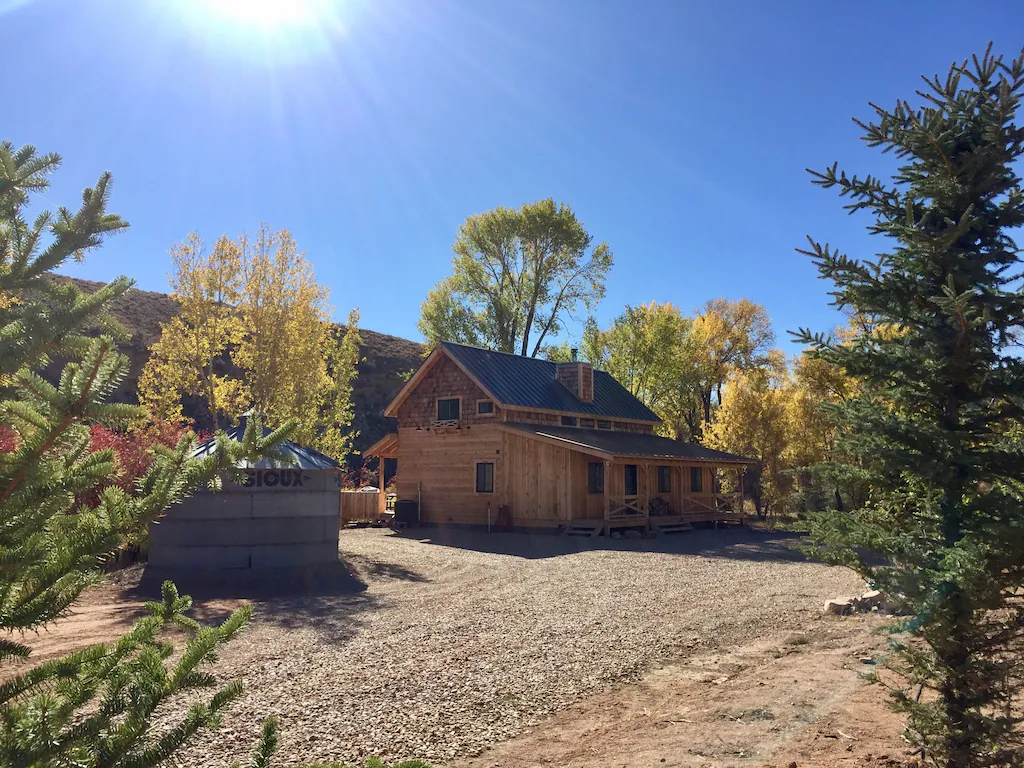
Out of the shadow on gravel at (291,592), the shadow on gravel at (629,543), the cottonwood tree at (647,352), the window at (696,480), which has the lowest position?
the shadow on gravel at (291,592)

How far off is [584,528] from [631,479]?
325 centimetres

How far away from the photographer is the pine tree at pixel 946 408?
3990 millimetres

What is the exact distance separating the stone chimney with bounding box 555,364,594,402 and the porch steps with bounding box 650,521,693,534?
6.16m

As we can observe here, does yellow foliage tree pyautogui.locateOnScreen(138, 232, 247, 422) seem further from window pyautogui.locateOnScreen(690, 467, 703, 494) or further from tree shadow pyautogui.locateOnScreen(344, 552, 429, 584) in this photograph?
window pyautogui.locateOnScreen(690, 467, 703, 494)

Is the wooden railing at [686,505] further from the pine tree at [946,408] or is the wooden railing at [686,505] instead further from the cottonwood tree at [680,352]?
the pine tree at [946,408]

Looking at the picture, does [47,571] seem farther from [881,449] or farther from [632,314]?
[632,314]

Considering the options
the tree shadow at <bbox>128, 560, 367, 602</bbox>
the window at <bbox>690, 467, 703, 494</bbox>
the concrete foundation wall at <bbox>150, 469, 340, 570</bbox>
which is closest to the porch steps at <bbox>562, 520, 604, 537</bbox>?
the window at <bbox>690, 467, 703, 494</bbox>

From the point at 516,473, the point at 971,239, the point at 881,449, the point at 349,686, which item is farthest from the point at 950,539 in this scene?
the point at 516,473

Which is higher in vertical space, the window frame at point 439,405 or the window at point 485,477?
the window frame at point 439,405

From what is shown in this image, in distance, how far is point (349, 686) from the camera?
7.22 m

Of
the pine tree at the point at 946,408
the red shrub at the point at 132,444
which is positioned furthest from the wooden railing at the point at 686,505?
the pine tree at the point at 946,408

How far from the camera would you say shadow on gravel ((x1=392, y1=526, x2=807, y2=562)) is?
19219 mm

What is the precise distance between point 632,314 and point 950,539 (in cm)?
3670

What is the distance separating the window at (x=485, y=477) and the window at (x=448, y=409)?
2.16 metres
